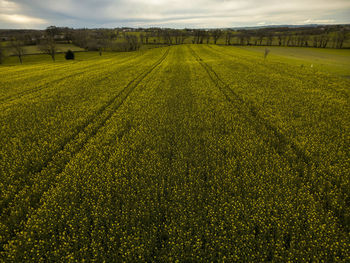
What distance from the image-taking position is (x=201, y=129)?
41.8 feet

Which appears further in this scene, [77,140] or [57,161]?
[77,140]

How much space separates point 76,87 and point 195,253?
26.8 meters

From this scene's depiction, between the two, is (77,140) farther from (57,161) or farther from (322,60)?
(322,60)

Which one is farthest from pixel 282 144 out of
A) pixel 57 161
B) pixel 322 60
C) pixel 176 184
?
pixel 322 60

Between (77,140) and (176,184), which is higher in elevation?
(77,140)

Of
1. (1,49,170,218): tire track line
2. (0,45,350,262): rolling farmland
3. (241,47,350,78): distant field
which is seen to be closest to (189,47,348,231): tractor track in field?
(0,45,350,262): rolling farmland

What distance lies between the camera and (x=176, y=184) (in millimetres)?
7746

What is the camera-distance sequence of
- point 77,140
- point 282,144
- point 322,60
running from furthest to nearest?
1. point 322,60
2. point 77,140
3. point 282,144

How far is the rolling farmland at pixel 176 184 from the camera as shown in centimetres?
541

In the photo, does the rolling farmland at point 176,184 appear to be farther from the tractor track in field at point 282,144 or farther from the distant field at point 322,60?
the distant field at point 322,60

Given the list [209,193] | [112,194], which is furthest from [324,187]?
[112,194]

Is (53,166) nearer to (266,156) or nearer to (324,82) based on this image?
(266,156)

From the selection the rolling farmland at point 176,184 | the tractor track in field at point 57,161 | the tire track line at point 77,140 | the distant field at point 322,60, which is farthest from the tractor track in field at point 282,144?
the distant field at point 322,60

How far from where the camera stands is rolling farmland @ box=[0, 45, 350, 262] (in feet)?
17.7
